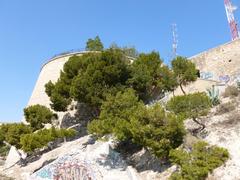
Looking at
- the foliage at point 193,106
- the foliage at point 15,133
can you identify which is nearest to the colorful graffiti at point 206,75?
the foliage at point 193,106

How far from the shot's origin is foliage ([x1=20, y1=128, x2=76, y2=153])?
22.7 m

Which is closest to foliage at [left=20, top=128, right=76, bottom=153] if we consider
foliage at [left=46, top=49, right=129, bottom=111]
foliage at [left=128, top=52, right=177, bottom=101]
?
foliage at [left=46, top=49, right=129, bottom=111]

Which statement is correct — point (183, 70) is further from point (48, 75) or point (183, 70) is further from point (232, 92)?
point (48, 75)

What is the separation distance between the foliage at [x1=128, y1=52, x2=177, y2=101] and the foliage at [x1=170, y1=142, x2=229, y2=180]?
10.6 metres

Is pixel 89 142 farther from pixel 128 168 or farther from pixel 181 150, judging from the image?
pixel 181 150

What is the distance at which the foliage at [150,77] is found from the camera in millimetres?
23500

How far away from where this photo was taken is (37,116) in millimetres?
26578

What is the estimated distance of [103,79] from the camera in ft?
76.9

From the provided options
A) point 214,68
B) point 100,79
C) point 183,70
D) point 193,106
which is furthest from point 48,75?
point 193,106

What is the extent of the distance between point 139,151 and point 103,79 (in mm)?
7507

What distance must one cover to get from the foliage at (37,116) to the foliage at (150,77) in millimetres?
7505

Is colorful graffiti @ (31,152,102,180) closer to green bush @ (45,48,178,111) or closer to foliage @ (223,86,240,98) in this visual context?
green bush @ (45,48,178,111)

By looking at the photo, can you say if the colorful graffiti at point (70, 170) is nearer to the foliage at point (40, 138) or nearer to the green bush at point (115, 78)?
the foliage at point (40, 138)

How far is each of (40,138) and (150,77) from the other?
8445 millimetres
